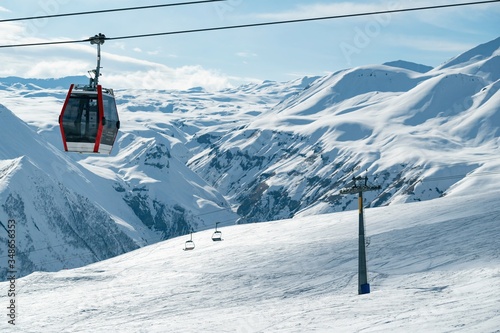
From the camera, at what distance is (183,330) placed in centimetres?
4147

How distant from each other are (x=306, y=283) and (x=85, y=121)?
40045 mm

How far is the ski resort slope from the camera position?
3838cm

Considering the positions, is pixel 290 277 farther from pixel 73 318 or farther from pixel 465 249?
pixel 73 318

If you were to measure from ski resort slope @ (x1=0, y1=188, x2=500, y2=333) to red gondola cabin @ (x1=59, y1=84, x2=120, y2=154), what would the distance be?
49.9 ft

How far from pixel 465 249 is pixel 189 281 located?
77.8 feet

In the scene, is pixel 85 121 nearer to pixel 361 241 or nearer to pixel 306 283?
pixel 361 241

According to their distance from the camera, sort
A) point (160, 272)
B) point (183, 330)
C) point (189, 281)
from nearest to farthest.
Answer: point (183, 330), point (189, 281), point (160, 272)

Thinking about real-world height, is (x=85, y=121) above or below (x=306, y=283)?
above

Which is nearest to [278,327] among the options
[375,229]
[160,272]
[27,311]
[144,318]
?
[144,318]

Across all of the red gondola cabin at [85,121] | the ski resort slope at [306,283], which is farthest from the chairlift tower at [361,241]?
the red gondola cabin at [85,121]

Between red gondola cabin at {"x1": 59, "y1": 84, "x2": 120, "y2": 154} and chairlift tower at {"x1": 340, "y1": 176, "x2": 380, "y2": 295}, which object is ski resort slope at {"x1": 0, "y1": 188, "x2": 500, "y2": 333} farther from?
red gondola cabin at {"x1": 59, "y1": 84, "x2": 120, "y2": 154}

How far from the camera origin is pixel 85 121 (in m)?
23.2

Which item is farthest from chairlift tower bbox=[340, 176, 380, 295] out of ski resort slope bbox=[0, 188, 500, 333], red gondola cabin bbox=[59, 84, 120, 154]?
red gondola cabin bbox=[59, 84, 120, 154]

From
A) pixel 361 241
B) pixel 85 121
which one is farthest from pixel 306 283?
pixel 85 121
